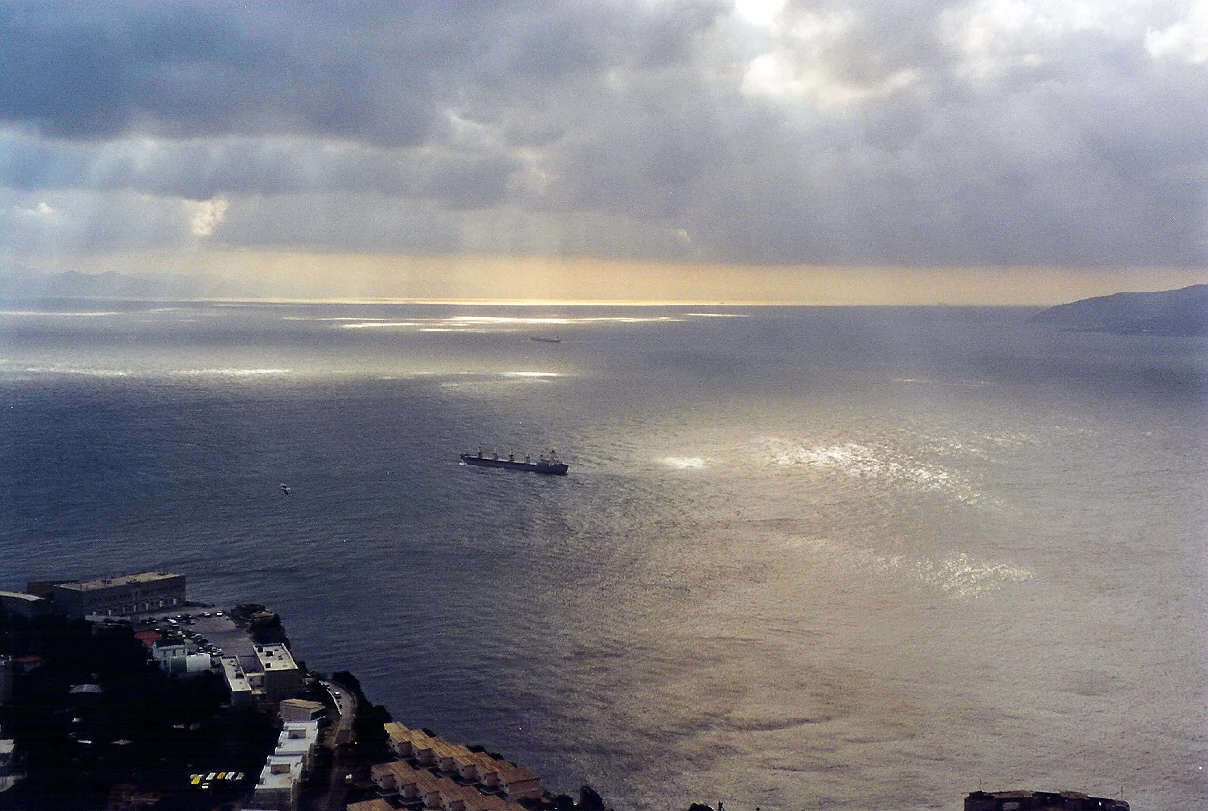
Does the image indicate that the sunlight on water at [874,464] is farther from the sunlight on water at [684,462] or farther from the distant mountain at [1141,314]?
the distant mountain at [1141,314]

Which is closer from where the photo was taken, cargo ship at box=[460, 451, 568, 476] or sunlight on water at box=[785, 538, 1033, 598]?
sunlight on water at box=[785, 538, 1033, 598]

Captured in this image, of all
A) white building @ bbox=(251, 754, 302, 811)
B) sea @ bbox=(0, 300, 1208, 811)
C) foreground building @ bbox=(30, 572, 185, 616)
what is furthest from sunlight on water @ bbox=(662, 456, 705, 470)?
white building @ bbox=(251, 754, 302, 811)

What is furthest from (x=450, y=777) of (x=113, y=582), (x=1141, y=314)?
(x=1141, y=314)

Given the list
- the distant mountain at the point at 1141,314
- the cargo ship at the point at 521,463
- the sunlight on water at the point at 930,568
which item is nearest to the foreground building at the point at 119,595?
the sunlight on water at the point at 930,568

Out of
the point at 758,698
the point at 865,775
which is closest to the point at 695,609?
the point at 758,698

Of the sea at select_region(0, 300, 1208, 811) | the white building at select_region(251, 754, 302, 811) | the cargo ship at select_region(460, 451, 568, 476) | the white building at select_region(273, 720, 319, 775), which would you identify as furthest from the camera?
the cargo ship at select_region(460, 451, 568, 476)

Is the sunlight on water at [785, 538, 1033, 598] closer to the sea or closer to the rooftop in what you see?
the sea
